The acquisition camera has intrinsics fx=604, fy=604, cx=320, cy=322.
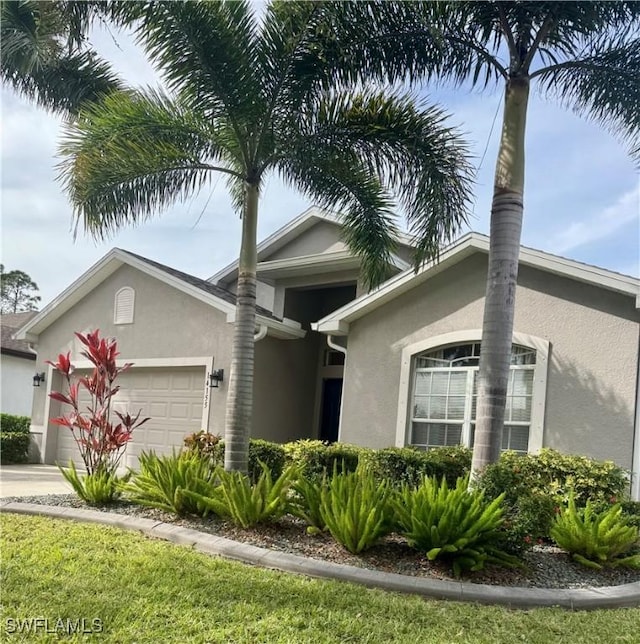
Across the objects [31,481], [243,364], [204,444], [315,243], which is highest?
[315,243]

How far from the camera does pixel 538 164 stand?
859 cm

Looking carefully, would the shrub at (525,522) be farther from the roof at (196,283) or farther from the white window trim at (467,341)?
the roof at (196,283)

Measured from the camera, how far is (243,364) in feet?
28.3

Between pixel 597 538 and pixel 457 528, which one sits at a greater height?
pixel 457 528

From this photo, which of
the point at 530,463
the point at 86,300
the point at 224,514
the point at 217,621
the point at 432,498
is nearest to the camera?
the point at 217,621

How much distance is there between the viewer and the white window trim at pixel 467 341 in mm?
9586

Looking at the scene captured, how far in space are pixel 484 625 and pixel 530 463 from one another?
3929mm

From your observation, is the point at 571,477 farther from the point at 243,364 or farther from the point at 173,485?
the point at 173,485

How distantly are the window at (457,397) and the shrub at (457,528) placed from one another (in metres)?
4.22

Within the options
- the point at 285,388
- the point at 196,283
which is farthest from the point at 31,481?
the point at 285,388

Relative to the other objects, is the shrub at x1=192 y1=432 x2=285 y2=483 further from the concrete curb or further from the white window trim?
the concrete curb

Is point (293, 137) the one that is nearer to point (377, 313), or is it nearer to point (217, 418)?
point (377, 313)

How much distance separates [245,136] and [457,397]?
18.6 feet

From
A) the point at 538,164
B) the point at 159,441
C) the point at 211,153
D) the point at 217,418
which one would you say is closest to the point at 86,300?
the point at 159,441
